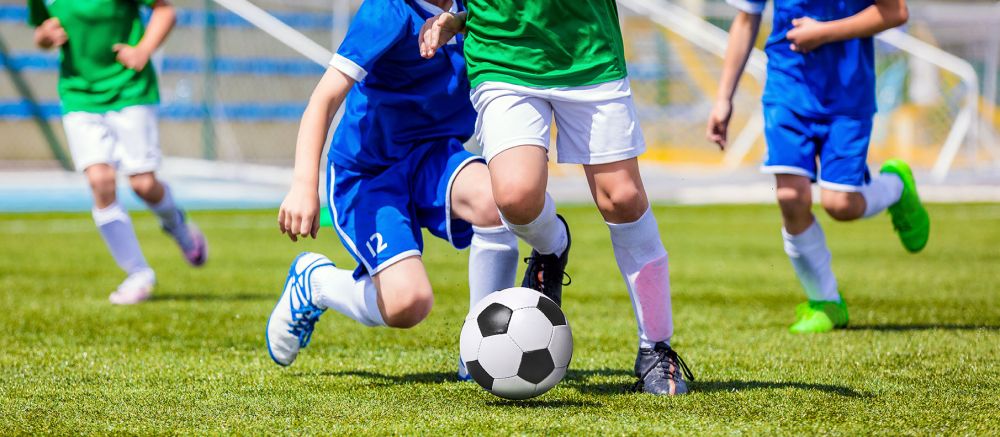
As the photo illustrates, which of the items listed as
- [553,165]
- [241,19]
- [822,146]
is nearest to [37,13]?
[822,146]

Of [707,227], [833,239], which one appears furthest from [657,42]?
[833,239]

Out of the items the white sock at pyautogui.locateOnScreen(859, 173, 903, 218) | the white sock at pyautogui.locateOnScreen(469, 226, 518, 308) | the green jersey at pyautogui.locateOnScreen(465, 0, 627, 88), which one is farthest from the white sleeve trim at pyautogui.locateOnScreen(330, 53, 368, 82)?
the white sock at pyautogui.locateOnScreen(859, 173, 903, 218)

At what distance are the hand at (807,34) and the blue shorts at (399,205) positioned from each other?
157 cm

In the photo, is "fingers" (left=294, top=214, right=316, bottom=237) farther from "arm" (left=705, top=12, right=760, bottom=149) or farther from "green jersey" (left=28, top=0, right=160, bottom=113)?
"green jersey" (left=28, top=0, right=160, bottom=113)

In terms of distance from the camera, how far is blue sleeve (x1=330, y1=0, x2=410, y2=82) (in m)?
3.34

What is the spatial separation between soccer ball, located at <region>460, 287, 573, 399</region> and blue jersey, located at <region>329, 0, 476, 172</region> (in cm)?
62

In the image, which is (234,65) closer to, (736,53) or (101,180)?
(101,180)

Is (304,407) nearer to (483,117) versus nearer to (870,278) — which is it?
(483,117)

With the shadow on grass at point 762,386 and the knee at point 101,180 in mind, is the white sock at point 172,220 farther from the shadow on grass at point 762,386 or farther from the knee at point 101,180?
the shadow on grass at point 762,386

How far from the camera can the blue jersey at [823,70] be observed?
4676 mm

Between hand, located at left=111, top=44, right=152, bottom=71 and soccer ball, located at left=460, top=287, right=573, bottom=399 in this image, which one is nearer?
soccer ball, located at left=460, top=287, right=573, bottom=399

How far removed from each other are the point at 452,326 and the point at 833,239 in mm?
5299

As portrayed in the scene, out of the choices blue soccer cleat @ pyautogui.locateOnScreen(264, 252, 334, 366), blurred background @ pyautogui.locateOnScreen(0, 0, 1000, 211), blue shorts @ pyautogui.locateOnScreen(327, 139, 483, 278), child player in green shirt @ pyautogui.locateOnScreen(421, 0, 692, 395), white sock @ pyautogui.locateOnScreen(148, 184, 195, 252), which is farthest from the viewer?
blurred background @ pyautogui.locateOnScreen(0, 0, 1000, 211)

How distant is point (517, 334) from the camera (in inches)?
126
